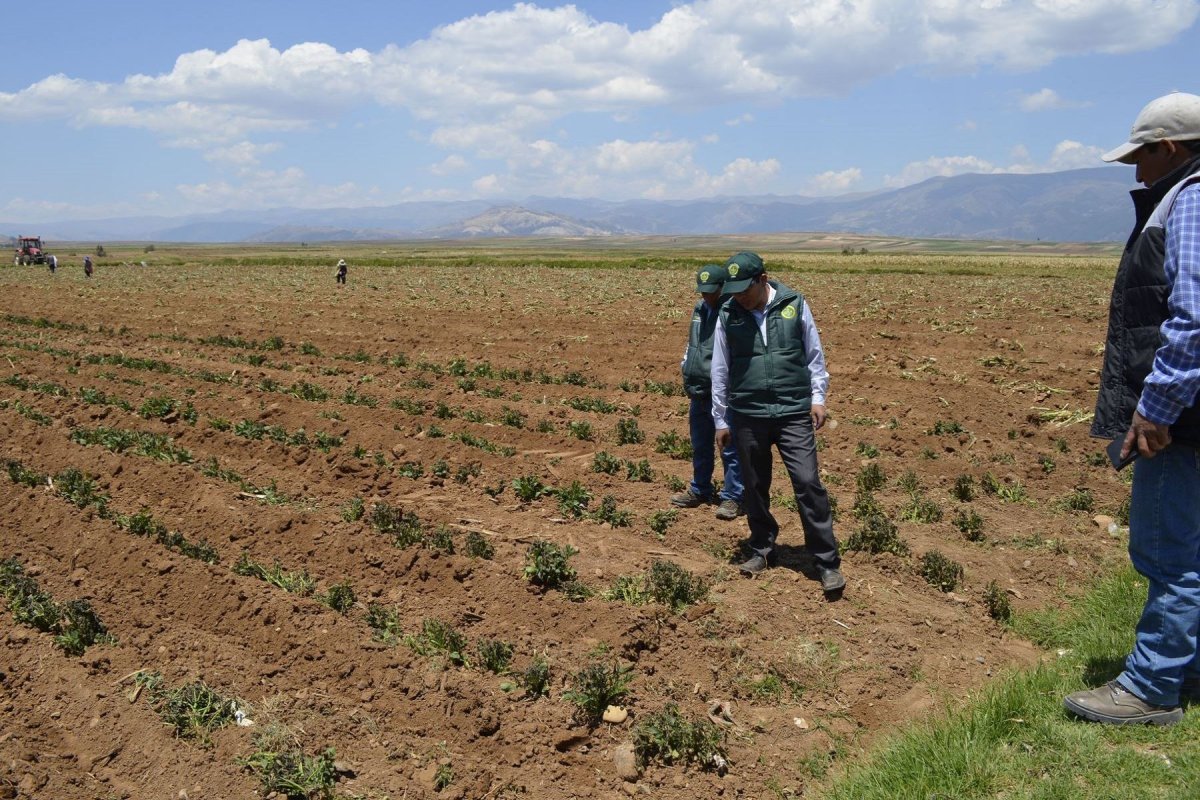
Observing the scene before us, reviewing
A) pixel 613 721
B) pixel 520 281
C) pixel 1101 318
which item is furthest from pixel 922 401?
pixel 520 281

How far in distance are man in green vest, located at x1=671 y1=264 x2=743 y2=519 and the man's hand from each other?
371 centimetres

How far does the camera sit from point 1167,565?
4125 millimetres

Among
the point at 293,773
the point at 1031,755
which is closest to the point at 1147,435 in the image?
the point at 1031,755

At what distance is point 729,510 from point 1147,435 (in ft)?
13.3

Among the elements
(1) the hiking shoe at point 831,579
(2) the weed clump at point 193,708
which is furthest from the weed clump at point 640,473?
(2) the weed clump at point 193,708

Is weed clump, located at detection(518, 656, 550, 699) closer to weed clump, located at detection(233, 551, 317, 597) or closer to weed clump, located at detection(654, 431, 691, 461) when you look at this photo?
weed clump, located at detection(233, 551, 317, 597)

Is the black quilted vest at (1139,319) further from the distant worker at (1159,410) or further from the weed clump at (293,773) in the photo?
the weed clump at (293,773)

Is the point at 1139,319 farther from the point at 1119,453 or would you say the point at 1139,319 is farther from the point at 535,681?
the point at 535,681

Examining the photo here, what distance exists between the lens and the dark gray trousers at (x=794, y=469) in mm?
5977

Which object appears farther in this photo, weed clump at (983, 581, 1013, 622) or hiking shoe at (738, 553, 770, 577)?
hiking shoe at (738, 553, 770, 577)

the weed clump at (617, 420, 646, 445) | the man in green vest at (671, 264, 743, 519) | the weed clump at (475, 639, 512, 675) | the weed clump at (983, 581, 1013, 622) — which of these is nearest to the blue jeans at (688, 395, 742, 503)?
the man in green vest at (671, 264, 743, 519)

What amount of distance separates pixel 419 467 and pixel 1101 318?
18.8 m

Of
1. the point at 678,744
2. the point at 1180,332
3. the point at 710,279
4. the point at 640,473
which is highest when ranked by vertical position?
the point at 710,279

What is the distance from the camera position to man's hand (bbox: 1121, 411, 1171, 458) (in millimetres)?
3881
